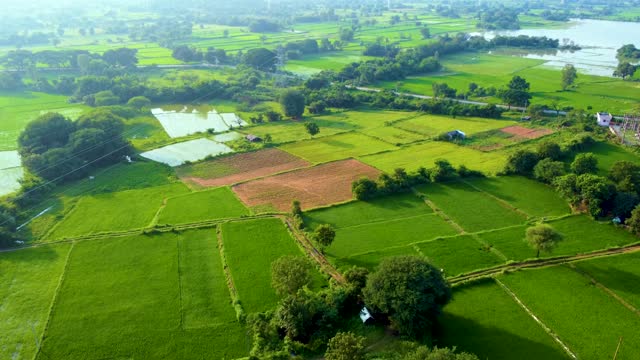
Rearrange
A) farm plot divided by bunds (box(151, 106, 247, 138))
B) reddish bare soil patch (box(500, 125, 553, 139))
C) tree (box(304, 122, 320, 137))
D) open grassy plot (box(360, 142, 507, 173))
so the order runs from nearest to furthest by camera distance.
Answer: open grassy plot (box(360, 142, 507, 173))
reddish bare soil patch (box(500, 125, 553, 139))
tree (box(304, 122, 320, 137))
farm plot divided by bunds (box(151, 106, 247, 138))

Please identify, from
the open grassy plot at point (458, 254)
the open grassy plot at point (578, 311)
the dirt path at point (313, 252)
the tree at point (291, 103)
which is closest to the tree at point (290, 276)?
the dirt path at point (313, 252)

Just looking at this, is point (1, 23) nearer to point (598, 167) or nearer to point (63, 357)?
point (63, 357)

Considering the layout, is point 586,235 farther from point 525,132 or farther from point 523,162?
point 525,132

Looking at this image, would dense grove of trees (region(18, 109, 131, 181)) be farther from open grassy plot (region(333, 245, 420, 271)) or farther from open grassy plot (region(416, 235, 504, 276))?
open grassy plot (region(416, 235, 504, 276))

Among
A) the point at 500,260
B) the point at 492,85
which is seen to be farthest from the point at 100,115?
the point at 492,85

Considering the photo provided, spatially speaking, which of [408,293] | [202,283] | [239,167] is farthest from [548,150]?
Result: [202,283]

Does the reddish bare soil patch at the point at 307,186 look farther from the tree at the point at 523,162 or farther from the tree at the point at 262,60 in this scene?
the tree at the point at 262,60

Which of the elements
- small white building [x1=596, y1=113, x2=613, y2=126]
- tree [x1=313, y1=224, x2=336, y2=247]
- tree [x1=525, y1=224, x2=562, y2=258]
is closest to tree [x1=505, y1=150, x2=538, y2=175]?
tree [x1=525, y1=224, x2=562, y2=258]
